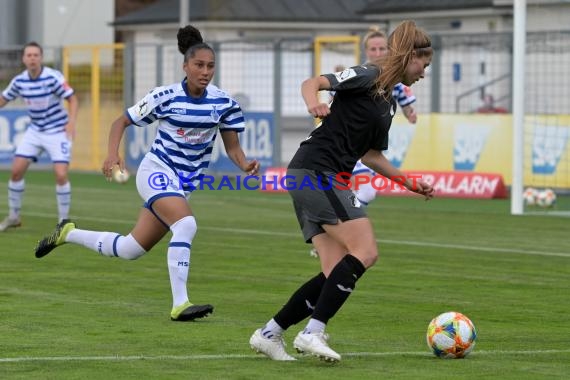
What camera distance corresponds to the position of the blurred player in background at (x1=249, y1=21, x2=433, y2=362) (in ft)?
29.6

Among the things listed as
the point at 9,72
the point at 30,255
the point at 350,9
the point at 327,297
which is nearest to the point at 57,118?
the point at 30,255

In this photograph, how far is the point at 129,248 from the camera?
37.6 feet

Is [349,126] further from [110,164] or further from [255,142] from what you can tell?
[255,142]

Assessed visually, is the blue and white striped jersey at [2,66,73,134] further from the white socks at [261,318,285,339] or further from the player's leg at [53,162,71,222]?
the white socks at [261,318,285,339]

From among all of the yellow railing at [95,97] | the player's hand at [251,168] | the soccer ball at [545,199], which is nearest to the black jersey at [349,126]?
the player's hand at [251,168]

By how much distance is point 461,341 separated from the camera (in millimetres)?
9234

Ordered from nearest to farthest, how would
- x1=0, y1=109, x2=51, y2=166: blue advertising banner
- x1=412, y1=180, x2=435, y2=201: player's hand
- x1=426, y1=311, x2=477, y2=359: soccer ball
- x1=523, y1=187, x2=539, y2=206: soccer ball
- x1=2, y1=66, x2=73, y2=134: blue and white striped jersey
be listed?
x1=426, y1=311, x2=477, y2=359: soccer ball < x1=412, y1=180, x2=435, y2=201: player's hand < x1=2, y1=66, x2=73, y2=134: blue and white striped jersey < x1=523, y1=187, x2=539, y2=206: soccer ball < x1=0, y1=109, x2=51, y2=166: blue advertising banner

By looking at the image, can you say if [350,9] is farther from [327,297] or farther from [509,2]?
[327,297]

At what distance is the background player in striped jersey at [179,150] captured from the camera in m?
11.1

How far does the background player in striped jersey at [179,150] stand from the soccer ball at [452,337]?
2.16m

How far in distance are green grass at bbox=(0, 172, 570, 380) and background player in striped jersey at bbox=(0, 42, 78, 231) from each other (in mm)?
554


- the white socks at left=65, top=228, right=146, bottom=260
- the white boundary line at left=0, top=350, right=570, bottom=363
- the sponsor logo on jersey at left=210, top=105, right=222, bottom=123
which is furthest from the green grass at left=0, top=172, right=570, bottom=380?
the sponsor logo on jersey at left=210, top=105, right=222, bottom=123

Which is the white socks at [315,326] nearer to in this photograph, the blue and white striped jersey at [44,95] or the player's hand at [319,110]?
the player's hand at [319,110]

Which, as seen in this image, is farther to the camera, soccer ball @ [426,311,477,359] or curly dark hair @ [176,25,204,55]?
curly dark hair @ [176,25,204,55]
